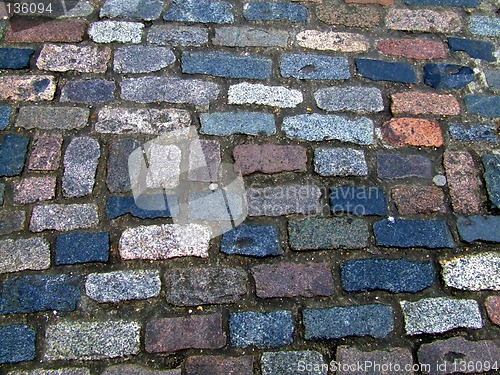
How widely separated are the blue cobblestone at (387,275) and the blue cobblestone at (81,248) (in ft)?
2.93

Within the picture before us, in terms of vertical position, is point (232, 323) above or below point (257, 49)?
below

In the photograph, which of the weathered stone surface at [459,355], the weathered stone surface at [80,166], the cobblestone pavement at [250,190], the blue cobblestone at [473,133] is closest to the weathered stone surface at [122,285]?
the cobblestone pavement at [250,190]

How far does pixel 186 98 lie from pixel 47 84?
0.63 m

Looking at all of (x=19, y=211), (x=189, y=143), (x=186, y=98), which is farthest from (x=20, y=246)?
(x=186, y=98)

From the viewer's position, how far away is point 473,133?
8.13 ft

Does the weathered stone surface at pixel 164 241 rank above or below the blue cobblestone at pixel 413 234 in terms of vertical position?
below

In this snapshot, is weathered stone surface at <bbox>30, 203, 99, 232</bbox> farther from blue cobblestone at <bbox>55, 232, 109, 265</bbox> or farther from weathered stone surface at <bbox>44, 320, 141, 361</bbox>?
weathered stone surface at <bbox>44, 320, 141, 361</bbox>

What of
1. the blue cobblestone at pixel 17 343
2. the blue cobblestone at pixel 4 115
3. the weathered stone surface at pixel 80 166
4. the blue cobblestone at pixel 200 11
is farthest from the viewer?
the blue cobblestone at pixel 200 11

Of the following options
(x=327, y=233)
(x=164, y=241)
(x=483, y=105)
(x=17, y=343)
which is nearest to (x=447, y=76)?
(x=483, y=105)

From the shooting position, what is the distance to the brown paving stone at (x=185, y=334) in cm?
194

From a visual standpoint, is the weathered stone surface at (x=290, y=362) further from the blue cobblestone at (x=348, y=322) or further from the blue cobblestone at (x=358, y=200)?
the blue cobblestone at (x=358, y=200)

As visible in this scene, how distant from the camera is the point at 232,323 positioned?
198 cm

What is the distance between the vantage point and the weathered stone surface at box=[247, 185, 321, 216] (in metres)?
2.21

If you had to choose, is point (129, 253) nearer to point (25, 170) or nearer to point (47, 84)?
point (25, 170)
